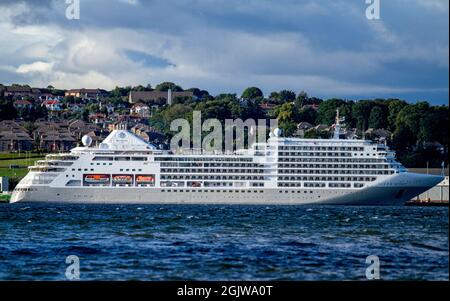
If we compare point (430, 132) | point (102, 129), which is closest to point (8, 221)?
point (430, 132)

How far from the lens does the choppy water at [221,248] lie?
36906mm

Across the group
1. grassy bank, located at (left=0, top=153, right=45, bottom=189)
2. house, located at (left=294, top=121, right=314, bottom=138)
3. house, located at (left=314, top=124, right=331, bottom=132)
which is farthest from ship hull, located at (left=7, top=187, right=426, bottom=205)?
house, located at (left=314, top=124, right=331, bottom=132)

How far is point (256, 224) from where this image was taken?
209 ft

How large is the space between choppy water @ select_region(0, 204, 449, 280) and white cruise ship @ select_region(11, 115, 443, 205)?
103 feet

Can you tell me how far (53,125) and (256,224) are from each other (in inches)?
4909

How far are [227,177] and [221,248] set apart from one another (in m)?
58.9

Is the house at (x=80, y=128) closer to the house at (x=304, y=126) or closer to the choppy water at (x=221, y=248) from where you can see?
the house at (x=304, y=126)

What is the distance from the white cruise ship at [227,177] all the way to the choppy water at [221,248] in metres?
31.4

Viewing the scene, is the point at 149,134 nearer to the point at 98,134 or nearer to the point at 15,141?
the point at 98,134

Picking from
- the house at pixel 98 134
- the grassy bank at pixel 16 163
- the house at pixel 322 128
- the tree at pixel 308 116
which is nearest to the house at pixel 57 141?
the house at pixel 98 134

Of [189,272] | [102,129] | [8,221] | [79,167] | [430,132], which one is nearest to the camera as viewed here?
[189,272]

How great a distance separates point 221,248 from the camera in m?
45.2
